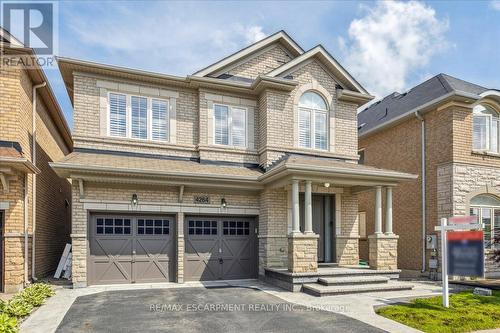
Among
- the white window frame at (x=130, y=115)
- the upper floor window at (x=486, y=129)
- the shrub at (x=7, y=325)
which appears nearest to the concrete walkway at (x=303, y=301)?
the shrub at (x=7, y=325)

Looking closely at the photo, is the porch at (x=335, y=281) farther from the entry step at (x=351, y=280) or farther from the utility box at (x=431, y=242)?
the utility box at (x=431, y=242)

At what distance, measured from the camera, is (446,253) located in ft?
28.1

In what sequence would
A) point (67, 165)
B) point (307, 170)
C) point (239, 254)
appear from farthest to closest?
point (239, 254), point (307, 170), point (67, 165)

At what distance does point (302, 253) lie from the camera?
10.5 metres

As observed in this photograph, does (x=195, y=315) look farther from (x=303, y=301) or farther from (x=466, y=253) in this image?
(x=466, y=253)

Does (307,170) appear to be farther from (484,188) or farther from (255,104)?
(484,188)

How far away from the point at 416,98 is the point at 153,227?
12.1 metres

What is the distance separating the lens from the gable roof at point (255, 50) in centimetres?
1283

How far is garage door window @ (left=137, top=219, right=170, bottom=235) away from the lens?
38.0ft

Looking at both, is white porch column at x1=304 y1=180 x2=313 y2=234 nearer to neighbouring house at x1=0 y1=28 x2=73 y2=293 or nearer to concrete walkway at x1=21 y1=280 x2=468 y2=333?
concrete walkway at x1=21 y1=280 x2=468 y2=333

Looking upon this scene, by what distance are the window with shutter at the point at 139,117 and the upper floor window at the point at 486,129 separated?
39.3 ft

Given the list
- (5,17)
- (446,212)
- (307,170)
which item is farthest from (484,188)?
(5,17)

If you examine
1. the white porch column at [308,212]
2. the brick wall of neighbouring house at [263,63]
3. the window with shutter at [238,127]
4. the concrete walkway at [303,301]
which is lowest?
Result: the concrete walkway at [303,301]

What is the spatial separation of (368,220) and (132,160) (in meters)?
11.4
